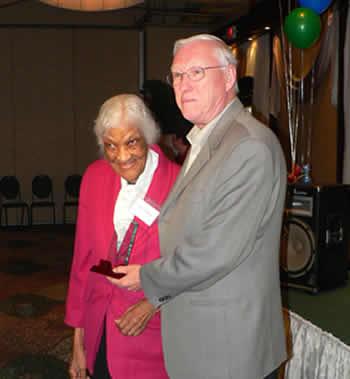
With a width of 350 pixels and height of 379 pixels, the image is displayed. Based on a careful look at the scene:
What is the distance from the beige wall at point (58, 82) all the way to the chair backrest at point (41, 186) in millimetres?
317

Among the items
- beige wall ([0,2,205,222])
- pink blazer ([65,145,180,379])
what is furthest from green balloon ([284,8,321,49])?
beige wall ([0,2,205,222])

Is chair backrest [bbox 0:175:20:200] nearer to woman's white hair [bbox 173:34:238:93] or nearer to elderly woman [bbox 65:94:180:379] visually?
elderly woman [bbox 65:94:180:379]

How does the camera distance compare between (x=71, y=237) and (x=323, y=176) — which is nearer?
(x=323, y=176)

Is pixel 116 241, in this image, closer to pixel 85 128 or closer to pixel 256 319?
pixel 256 319

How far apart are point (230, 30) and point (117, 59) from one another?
9.56 feet

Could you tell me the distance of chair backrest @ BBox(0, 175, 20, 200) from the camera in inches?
332

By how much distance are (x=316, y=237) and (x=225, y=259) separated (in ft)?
4.92

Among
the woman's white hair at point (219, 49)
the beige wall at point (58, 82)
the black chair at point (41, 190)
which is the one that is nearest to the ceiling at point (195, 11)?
the beige wall at point (58, 82)

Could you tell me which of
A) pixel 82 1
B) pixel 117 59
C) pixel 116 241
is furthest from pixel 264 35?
pixel 116 241

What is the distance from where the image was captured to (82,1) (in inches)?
117

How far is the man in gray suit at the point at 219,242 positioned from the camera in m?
1.00

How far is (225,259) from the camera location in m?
1.00

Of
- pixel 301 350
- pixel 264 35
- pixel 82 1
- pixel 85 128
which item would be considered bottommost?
pixel 301 350

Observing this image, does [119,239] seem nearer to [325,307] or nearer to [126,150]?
[126,150]
